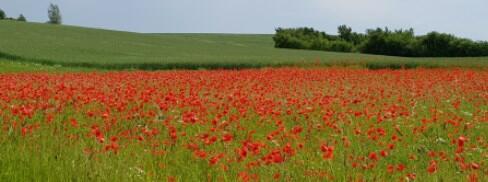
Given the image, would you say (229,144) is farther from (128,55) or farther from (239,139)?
(128,55)

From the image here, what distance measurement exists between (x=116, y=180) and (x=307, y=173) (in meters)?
1.34

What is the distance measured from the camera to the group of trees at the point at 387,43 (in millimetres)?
52531

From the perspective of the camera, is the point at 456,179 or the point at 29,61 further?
the point at 29,61

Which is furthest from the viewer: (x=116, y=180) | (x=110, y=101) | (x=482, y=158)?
(x=110, y=101)

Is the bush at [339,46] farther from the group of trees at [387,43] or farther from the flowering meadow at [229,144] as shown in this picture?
the flowering meadow at [229,144]

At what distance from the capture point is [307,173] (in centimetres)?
476

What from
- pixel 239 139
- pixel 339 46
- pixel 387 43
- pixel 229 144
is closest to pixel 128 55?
pixel 387 43

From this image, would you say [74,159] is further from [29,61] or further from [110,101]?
[29,61]

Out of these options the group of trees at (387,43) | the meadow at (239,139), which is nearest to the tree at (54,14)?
the group of trees at (387,43)

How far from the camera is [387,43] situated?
2235 inches

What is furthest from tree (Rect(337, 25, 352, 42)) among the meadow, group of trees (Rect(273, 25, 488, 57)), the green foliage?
the meadow

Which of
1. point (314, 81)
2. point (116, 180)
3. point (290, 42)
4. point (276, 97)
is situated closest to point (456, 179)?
point (116, 180)

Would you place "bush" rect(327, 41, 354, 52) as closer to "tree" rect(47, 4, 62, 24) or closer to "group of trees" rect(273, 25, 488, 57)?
"group of trees" rect(273, 25, 488, 57)

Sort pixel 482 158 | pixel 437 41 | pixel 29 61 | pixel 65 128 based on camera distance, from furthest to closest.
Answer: pixel 437 41 → pixel 29 61 → pixel 65 128 → pixel 482 158
